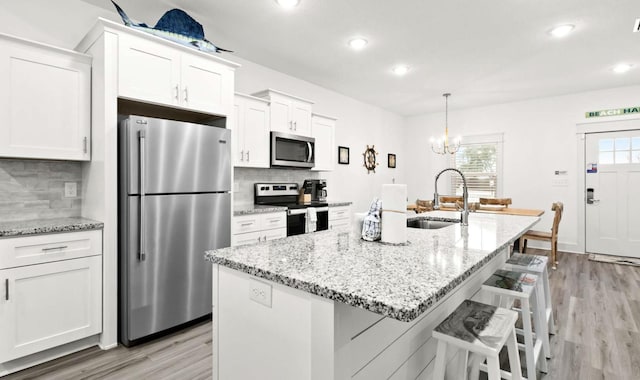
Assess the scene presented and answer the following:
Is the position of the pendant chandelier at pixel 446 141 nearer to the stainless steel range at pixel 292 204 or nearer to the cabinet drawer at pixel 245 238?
the stainless steel range at pixel 292 204

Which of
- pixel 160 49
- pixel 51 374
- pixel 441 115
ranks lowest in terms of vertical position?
pixel 51 374

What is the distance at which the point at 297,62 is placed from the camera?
3.92 m

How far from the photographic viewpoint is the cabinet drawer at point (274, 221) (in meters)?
3.30

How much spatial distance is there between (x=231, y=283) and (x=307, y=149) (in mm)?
2903

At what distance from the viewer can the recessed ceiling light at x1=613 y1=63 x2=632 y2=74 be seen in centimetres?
402

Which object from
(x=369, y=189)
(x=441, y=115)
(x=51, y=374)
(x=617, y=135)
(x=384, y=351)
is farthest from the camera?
(x=441, y=115)

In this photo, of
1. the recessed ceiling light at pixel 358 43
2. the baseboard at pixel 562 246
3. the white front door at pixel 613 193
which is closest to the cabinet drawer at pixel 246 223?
the recessed ceiling light at pixel 358 43

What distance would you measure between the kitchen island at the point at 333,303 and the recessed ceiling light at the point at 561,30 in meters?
2.57

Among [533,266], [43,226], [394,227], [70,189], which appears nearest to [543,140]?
[533,266]

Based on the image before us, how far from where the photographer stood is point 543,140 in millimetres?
5488

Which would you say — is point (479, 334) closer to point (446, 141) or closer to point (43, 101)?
point (43, 101)

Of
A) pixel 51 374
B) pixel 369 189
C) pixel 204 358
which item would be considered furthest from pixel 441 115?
pixel 51 374

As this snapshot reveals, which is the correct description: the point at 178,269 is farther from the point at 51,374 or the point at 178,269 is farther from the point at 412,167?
the point at 412,167

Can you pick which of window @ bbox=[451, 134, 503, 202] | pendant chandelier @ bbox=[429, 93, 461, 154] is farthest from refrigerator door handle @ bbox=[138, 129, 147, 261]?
window @ bbox=[451, 134, 503, 202]
